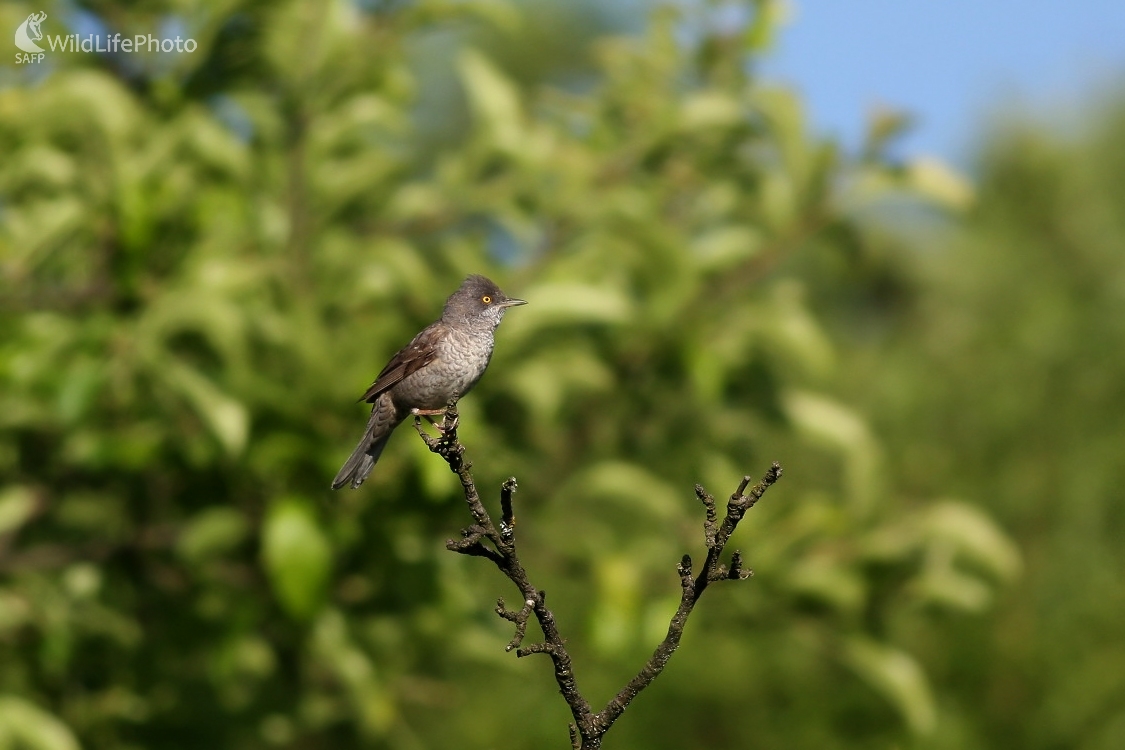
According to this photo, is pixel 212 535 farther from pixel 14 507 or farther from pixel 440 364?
pixel 440 364

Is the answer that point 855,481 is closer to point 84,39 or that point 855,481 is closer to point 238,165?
point 238,165

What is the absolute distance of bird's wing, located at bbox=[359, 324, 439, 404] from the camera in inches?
144

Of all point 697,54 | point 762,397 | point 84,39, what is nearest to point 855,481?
point 762,397

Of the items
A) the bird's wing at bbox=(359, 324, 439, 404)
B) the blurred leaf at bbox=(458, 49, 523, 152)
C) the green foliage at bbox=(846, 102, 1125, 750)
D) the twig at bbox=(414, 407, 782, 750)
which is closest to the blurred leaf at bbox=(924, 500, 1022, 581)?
the blurred leaf at bbox=(458, 49, 523, 152)

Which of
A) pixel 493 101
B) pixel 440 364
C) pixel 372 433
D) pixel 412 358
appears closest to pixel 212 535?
pixel 372 433

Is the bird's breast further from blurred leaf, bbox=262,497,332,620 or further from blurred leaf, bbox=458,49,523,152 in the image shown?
blurred leaf, bbox=458,49,523,152

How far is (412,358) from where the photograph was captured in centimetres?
377

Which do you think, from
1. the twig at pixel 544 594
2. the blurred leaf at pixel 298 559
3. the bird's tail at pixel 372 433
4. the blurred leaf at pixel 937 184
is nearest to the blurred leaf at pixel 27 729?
the blurred leaf at pixel 298 559

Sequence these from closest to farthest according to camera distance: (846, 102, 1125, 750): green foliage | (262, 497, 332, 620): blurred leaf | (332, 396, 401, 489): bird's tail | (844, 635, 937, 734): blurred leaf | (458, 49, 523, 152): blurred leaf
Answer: (332, 396, 401, 489): bird's tail, (262, 497, 332, 620): blurred leaf, (458, 49, 523, 152): blurred leaf, (844, 635, 937, 734): blurred leaf, (846, 102, 1125, 750): green foliage

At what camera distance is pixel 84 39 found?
5992mm

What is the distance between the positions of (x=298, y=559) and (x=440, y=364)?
1.49 meters

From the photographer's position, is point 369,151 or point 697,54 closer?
point 369,151

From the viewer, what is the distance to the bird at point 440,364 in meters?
3.60

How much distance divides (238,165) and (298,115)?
51 cm
